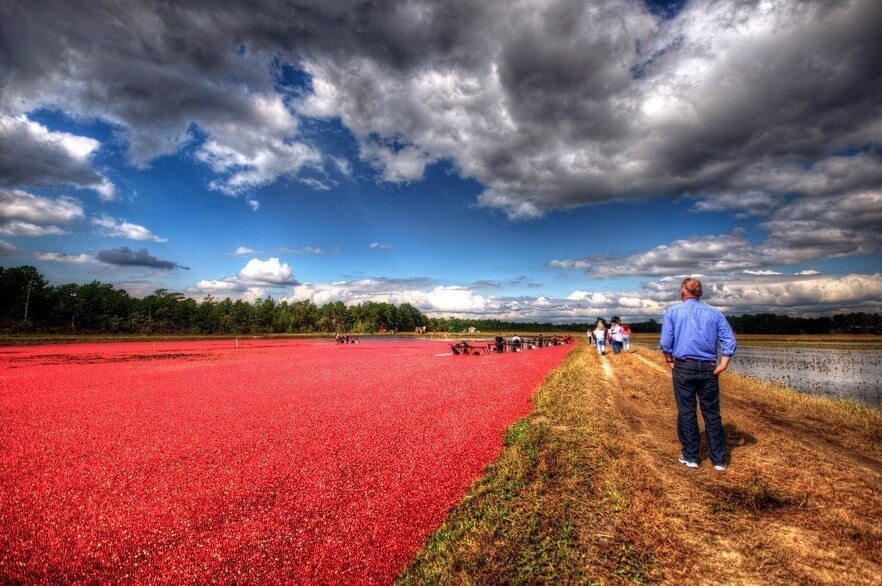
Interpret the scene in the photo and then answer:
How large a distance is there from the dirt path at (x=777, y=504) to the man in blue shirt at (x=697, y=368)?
36cm

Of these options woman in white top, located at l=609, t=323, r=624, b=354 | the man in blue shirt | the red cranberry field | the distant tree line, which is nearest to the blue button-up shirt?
the man in blue shirt

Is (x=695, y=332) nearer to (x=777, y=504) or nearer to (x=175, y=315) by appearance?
(x=777, y=504)

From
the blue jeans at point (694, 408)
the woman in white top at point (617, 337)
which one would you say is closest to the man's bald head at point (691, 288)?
the blue jeans at point (694, 408)

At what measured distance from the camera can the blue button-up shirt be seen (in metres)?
4.85

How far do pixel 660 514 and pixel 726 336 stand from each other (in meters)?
2.66

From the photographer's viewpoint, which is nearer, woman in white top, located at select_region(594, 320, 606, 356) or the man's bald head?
the man's bald head

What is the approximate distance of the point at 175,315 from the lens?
10031 cm

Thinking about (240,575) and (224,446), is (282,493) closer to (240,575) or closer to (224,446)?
(240,575)

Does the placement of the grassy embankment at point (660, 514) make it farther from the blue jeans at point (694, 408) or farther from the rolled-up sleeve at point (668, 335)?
the rolled-up sleeve at point (668, 335)

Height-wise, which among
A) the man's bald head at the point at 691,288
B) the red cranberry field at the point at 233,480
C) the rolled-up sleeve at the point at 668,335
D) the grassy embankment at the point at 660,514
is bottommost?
the red cranberry field at the point at 233,480

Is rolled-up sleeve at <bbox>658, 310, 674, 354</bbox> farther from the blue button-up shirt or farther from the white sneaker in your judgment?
the white sneaker

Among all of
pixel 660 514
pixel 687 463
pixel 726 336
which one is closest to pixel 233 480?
pixel 660 514

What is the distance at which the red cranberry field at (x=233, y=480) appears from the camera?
11.6 feet

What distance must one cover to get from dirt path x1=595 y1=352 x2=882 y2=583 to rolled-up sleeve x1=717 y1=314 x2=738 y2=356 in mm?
1622
